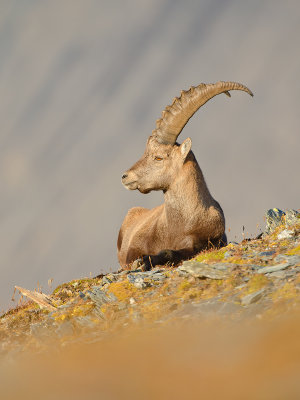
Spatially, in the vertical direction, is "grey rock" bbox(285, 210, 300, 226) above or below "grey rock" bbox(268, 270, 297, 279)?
below

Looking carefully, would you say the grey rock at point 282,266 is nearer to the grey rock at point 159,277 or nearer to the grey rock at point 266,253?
the grey rock at point 266,253

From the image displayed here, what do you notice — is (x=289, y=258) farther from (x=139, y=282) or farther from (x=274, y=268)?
(x=139, y=282)

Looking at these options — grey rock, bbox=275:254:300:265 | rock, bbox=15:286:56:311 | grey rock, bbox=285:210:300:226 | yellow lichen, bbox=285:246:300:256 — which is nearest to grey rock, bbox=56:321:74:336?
rock, bbox=15:286:56:311

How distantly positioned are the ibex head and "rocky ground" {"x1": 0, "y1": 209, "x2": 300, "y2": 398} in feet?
15.6

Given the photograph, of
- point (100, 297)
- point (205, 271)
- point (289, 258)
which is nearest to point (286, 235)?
point (289, 258)

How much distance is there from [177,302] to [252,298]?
4.79 ft

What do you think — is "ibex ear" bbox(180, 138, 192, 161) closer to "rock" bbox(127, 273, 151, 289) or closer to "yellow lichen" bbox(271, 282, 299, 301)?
"rock" bbox(127, 273, 151, 289)

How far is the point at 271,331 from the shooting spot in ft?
17.6

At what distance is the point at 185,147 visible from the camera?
48.4 feet

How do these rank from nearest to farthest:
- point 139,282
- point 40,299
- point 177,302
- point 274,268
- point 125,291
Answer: point 177,302 → point 274,268 → point 125,291 → point 139,282 → point 40,299

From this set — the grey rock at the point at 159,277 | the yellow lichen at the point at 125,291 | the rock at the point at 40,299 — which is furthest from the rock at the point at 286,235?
the rock at the point at 40,299

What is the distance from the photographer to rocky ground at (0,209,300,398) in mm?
6684

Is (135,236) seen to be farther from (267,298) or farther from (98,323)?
(267,298)

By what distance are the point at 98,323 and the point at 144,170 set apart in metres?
7.50
